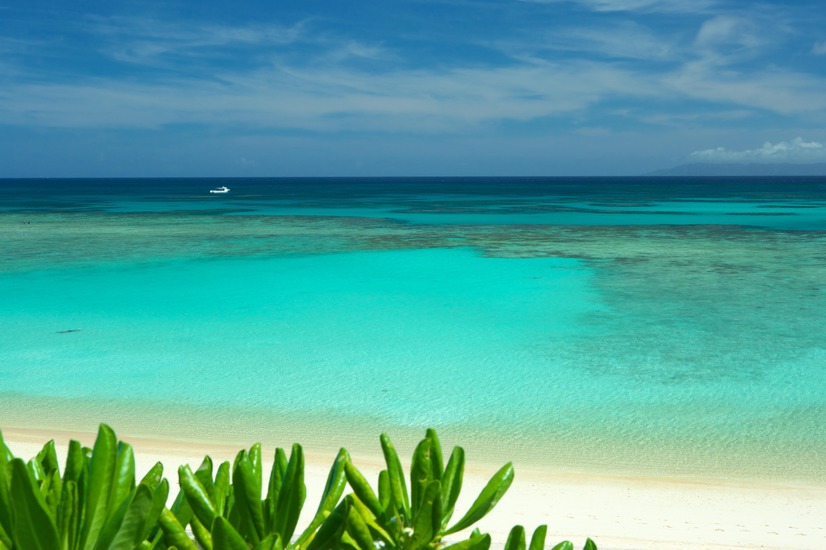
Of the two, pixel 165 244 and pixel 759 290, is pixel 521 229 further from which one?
pixel 759 290

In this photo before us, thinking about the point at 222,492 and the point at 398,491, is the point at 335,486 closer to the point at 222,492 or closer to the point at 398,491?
the point at 398,491

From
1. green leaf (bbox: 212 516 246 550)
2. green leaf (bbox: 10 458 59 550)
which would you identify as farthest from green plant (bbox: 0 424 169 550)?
green leaf (bbox: 212 516 246 550)

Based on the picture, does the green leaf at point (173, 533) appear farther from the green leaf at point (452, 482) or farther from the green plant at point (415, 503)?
the green leaf at point (452, 482)

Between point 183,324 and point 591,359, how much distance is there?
587 cm

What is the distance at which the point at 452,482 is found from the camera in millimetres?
1883

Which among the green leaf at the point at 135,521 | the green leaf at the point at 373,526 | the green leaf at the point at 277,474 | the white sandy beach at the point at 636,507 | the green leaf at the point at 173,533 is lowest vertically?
the white sandy beach at the point at 636,507

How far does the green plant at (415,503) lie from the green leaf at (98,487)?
19.3 inches

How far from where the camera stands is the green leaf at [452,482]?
1.84 meters

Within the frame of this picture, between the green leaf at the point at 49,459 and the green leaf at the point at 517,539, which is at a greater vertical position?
the green leaf at the point at 49,459

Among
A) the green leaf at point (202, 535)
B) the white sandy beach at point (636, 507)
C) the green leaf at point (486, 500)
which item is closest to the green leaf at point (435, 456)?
the green leaf at point (486, 500)

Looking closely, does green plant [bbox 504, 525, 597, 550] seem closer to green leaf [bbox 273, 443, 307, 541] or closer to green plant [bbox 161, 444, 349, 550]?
green plant [bbox 161, 444, 349, 550]

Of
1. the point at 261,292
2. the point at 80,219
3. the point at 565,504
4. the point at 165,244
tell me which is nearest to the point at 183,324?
the point at 261,292

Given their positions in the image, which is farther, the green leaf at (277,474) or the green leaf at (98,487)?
the green leaf at (277,474)

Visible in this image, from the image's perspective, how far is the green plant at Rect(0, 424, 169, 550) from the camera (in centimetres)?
129
